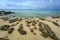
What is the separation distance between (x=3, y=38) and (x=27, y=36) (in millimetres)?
2017

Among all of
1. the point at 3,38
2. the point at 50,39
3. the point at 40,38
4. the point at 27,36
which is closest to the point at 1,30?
the point at 3,38

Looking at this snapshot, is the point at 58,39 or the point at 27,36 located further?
the point at 27,36

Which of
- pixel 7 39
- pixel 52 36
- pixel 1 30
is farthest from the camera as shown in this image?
pixel 1 30

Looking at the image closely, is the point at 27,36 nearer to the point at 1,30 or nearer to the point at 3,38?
the point at 3,38

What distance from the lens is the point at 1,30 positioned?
10164 millimetres

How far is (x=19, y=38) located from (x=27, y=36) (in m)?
0.80

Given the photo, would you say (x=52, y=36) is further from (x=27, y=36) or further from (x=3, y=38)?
(x=3, y=38)

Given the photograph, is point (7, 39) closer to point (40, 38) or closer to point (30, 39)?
point (30, 39)

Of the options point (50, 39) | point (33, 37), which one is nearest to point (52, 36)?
point (50, 39)

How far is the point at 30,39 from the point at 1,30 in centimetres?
352

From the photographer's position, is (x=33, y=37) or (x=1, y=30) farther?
(x=1, y=30)

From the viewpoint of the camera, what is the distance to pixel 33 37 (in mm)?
8578

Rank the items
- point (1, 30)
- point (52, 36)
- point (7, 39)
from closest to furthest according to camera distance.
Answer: point (7, 39), point (52, 36), point (1, 30)

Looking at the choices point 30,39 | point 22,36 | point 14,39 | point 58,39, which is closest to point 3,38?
point 14,39
